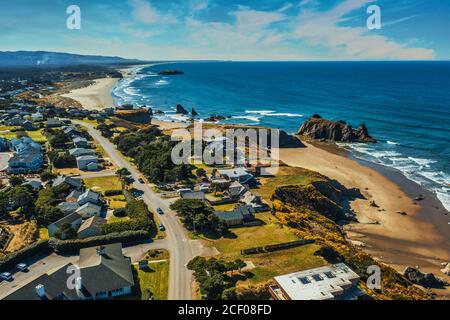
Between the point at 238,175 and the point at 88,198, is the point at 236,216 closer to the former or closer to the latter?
the point at 238,175

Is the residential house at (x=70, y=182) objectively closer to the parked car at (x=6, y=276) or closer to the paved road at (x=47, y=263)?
the paved road at (x=47, y=263)

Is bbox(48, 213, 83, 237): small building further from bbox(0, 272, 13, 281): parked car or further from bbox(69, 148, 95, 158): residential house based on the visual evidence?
bbox(69, 148, 95, 158): residential house

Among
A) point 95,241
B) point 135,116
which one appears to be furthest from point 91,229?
point 135,116

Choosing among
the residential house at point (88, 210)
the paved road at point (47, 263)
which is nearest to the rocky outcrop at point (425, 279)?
the paved road at point (47, 263)

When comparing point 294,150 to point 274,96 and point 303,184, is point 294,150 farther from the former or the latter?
point 274,96

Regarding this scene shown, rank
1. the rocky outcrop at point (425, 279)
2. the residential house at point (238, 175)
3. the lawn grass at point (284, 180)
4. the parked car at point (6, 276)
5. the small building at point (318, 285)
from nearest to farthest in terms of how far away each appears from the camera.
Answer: the small building at point (318, 285) → the parked car at point (6, 276) → the rocky outcrop at point (425, 279) → the lawn grass at point (284, 180) → the residential house at point (238, 175)

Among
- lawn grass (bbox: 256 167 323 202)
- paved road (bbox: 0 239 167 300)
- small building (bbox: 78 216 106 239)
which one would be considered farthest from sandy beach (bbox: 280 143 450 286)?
small building (bbox: 78 216 106 239)
